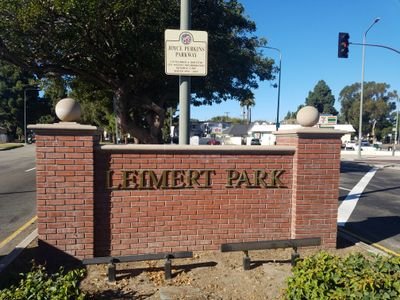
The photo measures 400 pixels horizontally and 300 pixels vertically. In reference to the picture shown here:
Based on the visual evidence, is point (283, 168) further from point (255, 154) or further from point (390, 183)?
point (390, 183)

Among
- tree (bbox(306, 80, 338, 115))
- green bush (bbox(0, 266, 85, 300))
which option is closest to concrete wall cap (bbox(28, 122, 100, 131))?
green bush (bbox(0, 266, 85, 300))

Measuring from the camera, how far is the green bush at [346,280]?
307cm

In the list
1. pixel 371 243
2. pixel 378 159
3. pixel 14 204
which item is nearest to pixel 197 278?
pixel 371 243

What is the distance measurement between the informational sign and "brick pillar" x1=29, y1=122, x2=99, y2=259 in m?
1.67

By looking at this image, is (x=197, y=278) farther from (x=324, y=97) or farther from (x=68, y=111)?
(x=324, y=97)

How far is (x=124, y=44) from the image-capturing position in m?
14.6

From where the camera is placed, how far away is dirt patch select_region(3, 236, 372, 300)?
172 inches

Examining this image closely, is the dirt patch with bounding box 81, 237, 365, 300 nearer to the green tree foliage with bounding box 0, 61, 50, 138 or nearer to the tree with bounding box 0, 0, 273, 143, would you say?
the tree with bounding box 0, 0, 273, 143

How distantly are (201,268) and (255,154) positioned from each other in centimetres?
185

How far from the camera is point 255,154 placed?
5926 millimetres

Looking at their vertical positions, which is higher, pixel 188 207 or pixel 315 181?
pixel 315 181

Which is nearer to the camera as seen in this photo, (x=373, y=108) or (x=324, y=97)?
(x=373, y=108)

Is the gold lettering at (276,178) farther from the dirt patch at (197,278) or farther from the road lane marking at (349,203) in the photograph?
the road lane marking at (349,203)

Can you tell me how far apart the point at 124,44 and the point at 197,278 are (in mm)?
11514
